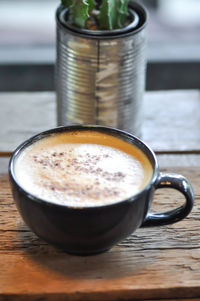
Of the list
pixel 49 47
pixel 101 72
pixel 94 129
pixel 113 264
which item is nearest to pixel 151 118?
pixel 101 72

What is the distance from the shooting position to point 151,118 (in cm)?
127

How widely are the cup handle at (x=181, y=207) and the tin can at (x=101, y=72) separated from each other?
0.31m

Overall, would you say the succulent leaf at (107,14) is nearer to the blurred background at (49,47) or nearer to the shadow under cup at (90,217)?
the shadow under cup at (90,217)

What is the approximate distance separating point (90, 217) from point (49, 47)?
128 cm

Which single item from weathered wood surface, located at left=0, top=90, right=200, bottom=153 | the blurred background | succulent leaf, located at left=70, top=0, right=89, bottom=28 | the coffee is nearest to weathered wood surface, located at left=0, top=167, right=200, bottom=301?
the coffee

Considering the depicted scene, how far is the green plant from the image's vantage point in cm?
103

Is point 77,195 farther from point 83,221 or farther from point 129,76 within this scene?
point 129,76

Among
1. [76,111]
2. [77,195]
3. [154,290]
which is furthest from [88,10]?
[154,290]

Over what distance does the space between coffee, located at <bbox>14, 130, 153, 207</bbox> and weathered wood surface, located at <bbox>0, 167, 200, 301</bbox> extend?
12 cm

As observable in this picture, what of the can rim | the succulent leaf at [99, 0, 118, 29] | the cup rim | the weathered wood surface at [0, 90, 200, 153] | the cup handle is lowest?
the weathered wood surface at [0, 90, 200, 153]

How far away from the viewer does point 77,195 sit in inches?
30.7

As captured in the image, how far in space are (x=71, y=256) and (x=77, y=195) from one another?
120mm

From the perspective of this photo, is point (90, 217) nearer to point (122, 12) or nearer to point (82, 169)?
point (82, 169)

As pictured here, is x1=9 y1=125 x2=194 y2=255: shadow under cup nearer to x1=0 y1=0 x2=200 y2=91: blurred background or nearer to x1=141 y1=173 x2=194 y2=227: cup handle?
x1=141 y1=173 x2=194 y2=227: cup handle
